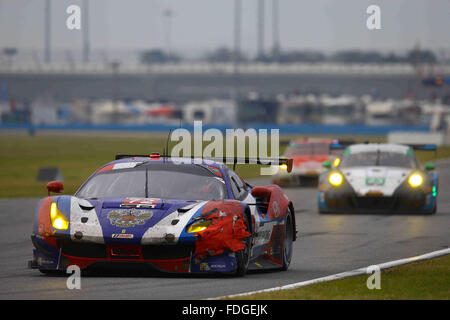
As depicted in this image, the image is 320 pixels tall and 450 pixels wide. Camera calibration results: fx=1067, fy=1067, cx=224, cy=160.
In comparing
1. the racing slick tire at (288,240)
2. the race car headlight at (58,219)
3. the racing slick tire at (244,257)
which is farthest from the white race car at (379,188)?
the race car headlight at (58,219)

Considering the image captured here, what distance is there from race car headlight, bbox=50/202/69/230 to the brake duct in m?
1.21

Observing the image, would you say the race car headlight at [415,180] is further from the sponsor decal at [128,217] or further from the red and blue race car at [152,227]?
→ the sponsor decal at [128,217]

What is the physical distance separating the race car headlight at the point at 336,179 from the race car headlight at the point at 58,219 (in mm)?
10134

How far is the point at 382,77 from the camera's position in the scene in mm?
133750

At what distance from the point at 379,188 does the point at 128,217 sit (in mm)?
10114

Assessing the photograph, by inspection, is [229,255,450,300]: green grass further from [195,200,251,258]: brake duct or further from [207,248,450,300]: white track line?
[195,200,251,258]: brake duct

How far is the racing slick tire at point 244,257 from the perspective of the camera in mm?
9664

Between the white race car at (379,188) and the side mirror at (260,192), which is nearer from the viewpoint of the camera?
the side mirror at (260,192)

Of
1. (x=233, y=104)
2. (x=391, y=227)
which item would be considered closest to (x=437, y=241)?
(x=391, y=227)

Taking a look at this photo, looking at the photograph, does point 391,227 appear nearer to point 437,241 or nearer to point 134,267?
point 437,241

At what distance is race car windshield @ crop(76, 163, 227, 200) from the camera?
10.2m

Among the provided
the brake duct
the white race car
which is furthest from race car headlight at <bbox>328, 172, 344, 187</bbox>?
the brake duct

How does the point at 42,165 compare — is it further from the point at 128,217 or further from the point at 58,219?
the point at 128,217

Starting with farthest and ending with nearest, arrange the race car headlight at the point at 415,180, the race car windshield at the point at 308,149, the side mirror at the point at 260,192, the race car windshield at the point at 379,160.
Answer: the race car windshield at the point at 308,149
the race car windshield at the point at 379,160
the race car headlight at the point at 415,180
the side mirror at the point at 260,192
